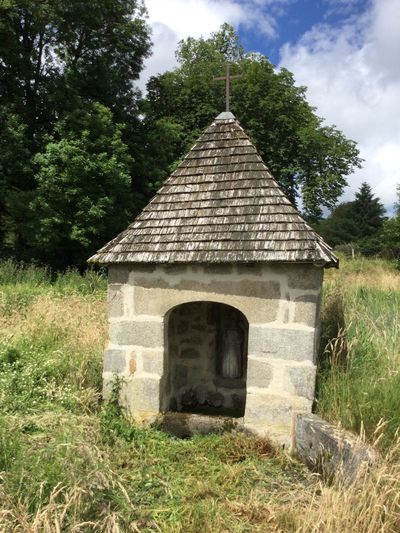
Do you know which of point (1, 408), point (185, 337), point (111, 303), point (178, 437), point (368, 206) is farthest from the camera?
point (368, 206)

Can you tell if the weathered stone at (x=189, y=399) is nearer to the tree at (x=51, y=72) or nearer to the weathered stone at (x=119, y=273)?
the weathered stone at (x=119, y=273)

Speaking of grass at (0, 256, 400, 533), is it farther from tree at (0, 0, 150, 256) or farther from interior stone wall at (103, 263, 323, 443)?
tree at (0, 0, 150, 256)

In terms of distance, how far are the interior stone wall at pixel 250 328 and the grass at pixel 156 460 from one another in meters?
0.26

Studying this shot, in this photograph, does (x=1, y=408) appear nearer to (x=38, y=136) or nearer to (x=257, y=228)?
(x=257, y=228)

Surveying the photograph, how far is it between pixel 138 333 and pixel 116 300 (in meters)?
0.44

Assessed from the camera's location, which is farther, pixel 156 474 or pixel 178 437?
pixel 178 437

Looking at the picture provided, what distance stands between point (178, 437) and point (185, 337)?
1.37 meters

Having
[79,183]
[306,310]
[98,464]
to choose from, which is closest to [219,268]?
[306,310]

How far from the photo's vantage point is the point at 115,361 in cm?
479

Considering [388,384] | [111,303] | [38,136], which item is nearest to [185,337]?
[111,303]

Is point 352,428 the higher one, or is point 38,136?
point 38,136

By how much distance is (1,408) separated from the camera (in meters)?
4.10

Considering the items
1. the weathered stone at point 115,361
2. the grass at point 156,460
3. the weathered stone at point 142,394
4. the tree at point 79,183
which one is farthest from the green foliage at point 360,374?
the tree at point 79,183

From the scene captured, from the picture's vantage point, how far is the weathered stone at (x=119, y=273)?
4.75 m
